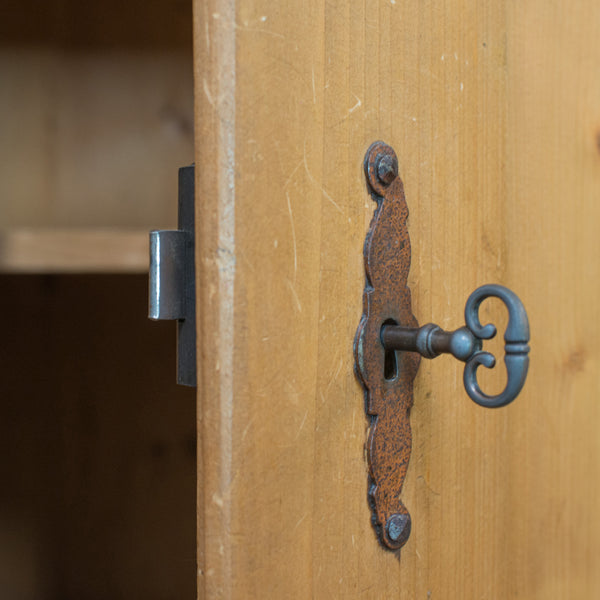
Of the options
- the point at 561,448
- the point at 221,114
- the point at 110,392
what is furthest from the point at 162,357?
the point at 221,114

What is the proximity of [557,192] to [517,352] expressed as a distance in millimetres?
252

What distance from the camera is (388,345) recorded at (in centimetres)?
36

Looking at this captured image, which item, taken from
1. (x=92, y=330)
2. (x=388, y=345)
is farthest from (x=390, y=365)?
(x=92, y=330)

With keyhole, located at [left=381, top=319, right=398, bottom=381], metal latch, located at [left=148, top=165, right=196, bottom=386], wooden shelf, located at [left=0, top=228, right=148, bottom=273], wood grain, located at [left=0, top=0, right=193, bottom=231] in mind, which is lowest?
keyhole, located at [left=381, top=319, right=398, bottom=381]

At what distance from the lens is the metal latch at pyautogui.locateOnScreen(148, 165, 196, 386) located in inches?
12.6

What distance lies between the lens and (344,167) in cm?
34

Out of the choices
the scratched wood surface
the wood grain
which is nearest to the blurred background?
the wood grain

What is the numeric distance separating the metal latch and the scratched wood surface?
0.11ft

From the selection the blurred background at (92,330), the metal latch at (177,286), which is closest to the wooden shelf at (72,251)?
the metal latch at (177,286)

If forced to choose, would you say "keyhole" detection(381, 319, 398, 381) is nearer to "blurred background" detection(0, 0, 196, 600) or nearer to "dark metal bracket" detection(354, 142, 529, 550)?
"dark metal bracket" detection(354, 142, 529, 550)

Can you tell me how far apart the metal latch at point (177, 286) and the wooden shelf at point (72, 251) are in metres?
0.14

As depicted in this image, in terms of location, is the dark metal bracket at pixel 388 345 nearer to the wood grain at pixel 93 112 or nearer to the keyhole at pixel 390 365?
the keyhole at pixel 390 365

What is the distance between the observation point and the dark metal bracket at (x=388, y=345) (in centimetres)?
35

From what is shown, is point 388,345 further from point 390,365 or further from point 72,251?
point 72,251
